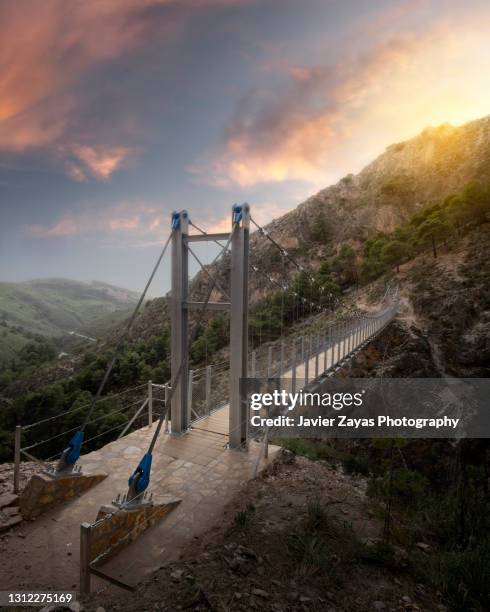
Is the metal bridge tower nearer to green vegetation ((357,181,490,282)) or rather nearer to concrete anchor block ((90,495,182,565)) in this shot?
concrete anchor block ((90,495,182,565))

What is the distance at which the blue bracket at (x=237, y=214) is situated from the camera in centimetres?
420

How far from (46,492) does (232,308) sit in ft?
8.32

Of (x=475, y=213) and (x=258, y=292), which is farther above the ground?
(x=475, y=213)

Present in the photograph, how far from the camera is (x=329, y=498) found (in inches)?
137

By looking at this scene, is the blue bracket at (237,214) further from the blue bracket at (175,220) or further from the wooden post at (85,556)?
the wooden post at (85,556)

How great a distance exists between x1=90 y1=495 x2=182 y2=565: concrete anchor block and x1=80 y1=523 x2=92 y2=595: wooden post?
0.09 m

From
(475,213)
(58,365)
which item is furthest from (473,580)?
(58,365)

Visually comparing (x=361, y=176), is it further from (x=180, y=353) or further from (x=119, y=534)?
(x=119, y=534)

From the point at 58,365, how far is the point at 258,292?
556 inches

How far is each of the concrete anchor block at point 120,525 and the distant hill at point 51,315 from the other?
141 ft

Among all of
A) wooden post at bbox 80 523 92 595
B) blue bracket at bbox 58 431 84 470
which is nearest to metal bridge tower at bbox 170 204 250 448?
blue bracket at bbox 58 431 84 470

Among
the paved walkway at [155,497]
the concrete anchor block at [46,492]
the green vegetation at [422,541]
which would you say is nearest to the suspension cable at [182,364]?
the paved walkway at [155,497]

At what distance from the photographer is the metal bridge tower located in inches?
167

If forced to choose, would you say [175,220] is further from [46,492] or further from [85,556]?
[85,556]
